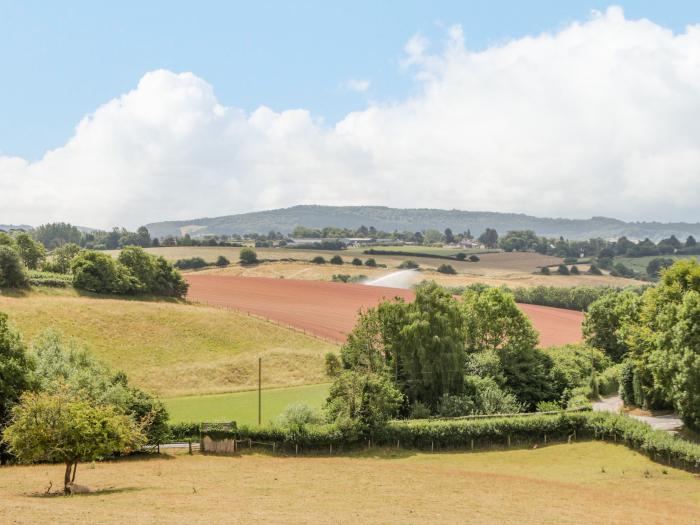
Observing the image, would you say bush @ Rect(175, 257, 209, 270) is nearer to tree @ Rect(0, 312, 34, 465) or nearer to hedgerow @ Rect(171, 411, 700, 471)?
hedgerow @ Rect(171, 411, 700, 471)

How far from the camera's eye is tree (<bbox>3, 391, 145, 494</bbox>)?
3891cm

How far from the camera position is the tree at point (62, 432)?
128 feet

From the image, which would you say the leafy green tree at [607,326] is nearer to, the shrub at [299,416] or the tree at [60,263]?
the shrub at [299,416]

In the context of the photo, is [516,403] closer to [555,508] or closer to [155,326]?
[555,508]

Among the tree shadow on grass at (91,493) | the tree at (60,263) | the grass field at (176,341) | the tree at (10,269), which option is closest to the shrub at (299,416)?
the tree shadow on grass at (91,493)

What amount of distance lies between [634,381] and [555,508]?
115ft

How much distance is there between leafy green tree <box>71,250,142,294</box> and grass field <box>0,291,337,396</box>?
378 centimetres

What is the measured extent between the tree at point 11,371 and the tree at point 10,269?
52307mm

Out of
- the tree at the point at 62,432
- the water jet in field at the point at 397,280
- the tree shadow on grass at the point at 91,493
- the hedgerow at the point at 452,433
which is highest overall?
the water jet in field at the point at 397,280

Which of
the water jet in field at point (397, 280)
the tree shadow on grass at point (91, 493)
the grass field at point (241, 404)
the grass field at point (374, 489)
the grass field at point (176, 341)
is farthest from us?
the water jet in field at point (397, 280)

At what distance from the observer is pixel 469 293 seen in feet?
285

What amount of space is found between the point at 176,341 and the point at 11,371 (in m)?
42.9

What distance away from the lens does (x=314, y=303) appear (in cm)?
12238

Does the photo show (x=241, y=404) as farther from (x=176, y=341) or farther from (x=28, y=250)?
(x=28, y=250)
